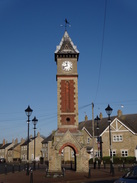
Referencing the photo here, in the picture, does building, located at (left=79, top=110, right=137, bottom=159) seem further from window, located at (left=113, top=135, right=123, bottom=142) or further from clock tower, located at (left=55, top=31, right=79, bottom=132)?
clock tower, located at (left=55, top=31, right=79, bottom=132)

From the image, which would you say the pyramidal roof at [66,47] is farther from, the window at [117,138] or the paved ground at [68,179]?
the window at [117,138]

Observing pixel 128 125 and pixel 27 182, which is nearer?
pixel 27 182

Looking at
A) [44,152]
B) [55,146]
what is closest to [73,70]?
[55,146]

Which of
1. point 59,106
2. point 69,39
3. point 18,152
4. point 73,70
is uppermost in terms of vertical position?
point 69,39

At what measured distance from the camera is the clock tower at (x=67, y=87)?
30.6 meters

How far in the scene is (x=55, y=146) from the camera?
27.5 m

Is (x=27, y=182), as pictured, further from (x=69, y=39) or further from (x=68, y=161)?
(x=68, y=161)

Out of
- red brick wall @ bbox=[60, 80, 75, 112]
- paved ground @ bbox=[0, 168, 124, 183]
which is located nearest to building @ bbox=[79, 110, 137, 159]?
red brick wall @ bbox=[60, 80, 75, 112]

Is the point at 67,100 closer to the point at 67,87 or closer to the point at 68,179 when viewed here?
the point at 67,87

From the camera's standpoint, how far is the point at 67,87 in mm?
31875

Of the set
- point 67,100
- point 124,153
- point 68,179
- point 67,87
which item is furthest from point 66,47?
point 124,153

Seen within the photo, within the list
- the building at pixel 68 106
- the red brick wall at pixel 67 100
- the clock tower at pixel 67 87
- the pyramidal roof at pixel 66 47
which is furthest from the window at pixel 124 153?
the pyramidal roof at pixel 66 47

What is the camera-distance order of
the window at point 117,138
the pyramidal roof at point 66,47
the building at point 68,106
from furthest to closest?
the window at point 117,138
the pyramidal roof at point 66,47
the building at point 68,106

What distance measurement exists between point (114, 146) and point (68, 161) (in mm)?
10244
